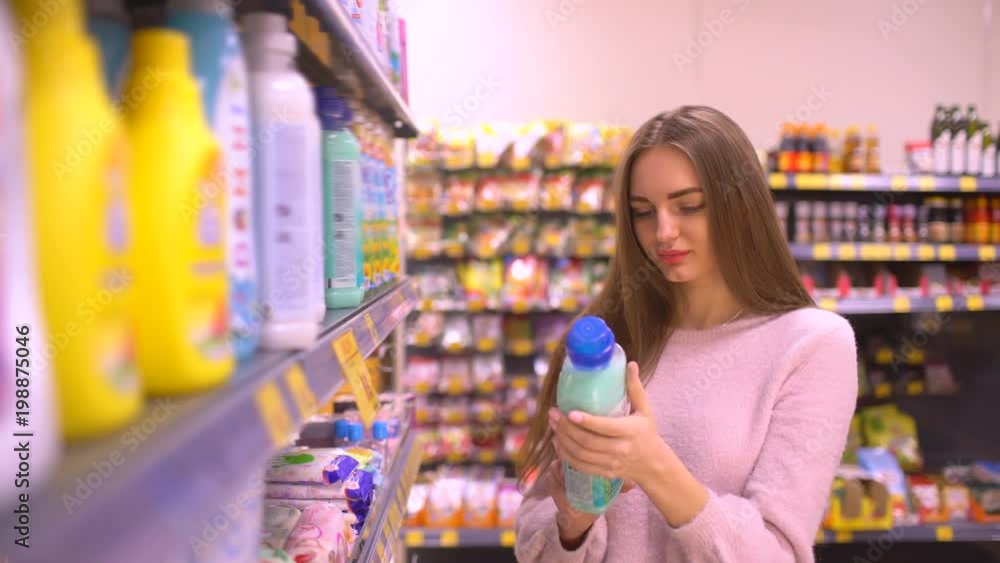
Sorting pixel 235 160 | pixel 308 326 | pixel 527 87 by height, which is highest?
pixel 527 87

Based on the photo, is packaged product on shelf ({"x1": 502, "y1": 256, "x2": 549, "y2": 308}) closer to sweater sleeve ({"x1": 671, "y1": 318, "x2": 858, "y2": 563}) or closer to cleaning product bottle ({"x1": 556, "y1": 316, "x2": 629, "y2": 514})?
sweater sleeve ({"x1": 671, "y1": 318, "x2": 858, "y2": 563})

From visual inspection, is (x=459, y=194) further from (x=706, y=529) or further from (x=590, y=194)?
(x=706, y=529)

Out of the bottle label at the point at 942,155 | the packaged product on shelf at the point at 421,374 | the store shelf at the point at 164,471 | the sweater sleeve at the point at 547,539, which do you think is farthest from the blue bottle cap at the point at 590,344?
the bottle label at the point at 942,155

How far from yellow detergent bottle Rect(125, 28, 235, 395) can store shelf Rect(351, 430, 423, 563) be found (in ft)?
2.82

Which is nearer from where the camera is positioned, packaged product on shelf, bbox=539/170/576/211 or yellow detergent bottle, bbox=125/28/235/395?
yellow detergent bottle, bbox=125/28/235/395

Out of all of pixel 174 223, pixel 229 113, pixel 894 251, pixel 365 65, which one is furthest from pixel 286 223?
pixel 894 251

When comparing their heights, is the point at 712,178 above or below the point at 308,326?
above

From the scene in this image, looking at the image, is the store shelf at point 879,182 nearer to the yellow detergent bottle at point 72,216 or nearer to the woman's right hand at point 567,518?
the woman's right hand at point 567,518

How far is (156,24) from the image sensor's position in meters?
0.63

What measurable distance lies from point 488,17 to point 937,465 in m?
3.71

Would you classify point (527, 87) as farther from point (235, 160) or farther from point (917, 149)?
point (235, 160)

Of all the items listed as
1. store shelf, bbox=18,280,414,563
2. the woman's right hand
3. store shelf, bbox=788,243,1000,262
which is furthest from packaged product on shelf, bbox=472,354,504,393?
store shelf, bbox=18,280,414,563

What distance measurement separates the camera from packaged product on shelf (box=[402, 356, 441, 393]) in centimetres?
384

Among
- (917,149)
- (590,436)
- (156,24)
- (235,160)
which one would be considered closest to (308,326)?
(235,160)
